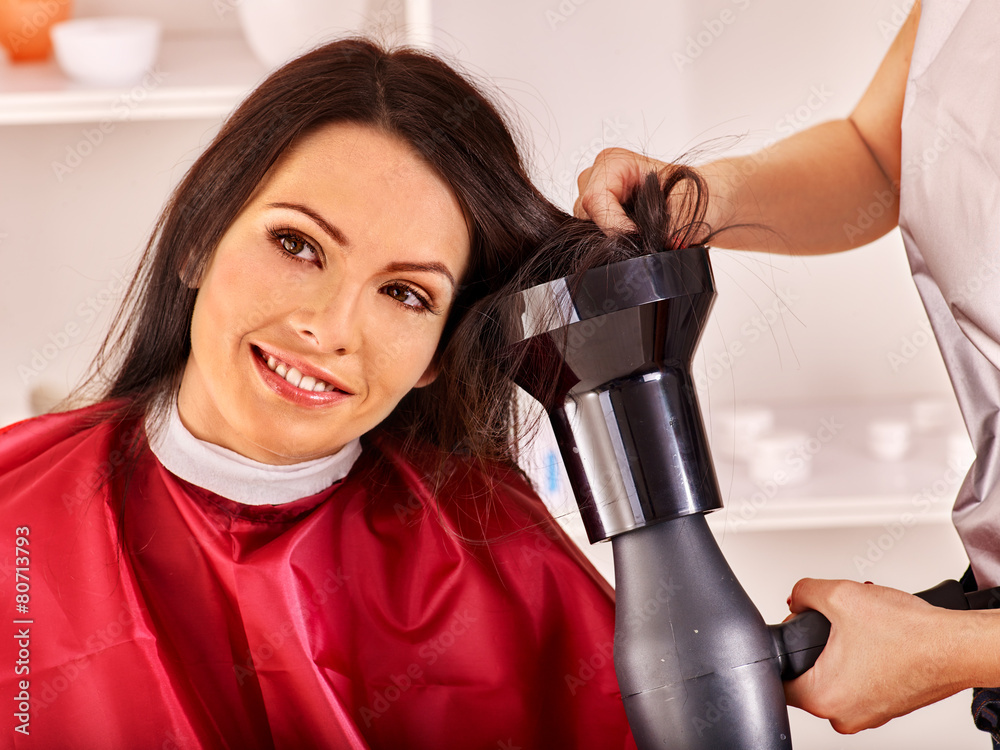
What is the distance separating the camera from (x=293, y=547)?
0.92 m

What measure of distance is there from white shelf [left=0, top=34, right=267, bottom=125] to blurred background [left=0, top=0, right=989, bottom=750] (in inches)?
3.9

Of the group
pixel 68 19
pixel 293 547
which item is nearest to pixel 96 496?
pixel 293 547

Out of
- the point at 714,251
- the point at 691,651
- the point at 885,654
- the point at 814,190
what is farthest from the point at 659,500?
the point at 714,251

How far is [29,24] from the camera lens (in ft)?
5.23

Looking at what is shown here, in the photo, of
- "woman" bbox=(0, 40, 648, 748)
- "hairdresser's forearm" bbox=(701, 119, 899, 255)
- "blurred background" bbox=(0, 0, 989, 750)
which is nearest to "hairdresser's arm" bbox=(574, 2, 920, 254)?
"hairdresser's forearm" bbox=(701, 119, 899, 255)

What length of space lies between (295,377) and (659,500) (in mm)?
363

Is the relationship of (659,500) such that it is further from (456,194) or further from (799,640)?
(456,194)

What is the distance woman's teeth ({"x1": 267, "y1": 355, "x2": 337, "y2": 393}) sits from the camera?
84cm

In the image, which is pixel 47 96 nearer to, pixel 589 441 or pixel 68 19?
pixel 68 19

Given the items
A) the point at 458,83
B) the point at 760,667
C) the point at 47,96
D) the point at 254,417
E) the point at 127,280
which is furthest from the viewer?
the point at 127,280

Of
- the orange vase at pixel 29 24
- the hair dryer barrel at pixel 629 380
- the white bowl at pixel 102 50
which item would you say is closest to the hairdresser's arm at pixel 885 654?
the hair dryer barrel at pixel 629 380

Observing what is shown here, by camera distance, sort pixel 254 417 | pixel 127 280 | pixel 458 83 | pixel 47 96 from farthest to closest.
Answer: pixel 127 280 → pixel 47 96 → pixel 458 83 → pixel 254 417

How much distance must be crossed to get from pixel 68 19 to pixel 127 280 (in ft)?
1.60

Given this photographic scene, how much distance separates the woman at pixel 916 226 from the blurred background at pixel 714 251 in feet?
2.17
